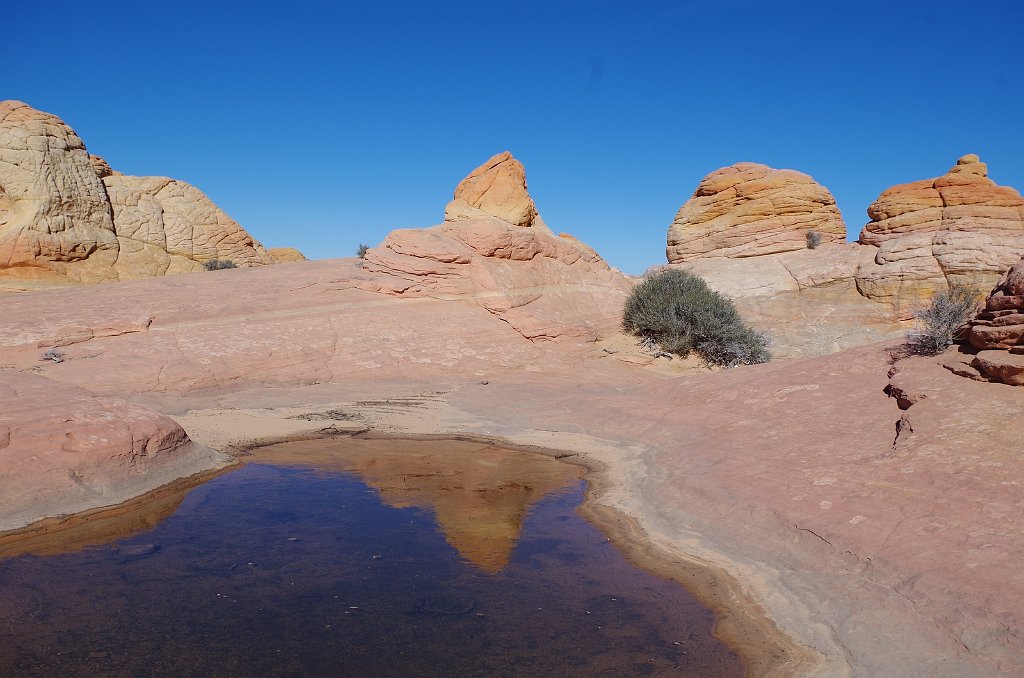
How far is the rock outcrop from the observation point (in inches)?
639

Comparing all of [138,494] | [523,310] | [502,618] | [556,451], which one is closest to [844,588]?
[502,618]

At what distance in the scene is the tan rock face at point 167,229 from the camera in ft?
89.2

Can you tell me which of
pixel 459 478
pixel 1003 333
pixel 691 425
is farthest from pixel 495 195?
pixel 1003 333

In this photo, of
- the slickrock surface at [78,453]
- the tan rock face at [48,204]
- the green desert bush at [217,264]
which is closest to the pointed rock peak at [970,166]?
the slickrock surface at [78,453]

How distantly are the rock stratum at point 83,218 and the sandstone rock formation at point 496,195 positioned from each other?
14.8m

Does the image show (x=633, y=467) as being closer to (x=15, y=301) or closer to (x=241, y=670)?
(x=241, y=670)

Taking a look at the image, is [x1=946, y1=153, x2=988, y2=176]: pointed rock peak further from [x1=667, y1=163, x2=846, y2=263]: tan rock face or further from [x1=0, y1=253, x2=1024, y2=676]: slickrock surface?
[x1=0, y1=253, x2=1024, y2=676]: slickrock surface

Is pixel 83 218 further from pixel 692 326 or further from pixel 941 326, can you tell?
pixel 941 326

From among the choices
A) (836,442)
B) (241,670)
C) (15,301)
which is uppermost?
(15,301)

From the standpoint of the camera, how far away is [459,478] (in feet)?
25.8

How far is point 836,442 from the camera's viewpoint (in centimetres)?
695

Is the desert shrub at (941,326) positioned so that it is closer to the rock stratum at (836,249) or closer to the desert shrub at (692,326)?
the desert shrub at (692,326)

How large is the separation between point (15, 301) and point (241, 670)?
540 inches

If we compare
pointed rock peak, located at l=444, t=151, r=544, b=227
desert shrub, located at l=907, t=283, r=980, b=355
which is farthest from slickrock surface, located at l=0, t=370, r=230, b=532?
pointed rock peak, located at l=444, t=151, r=544, b=227
